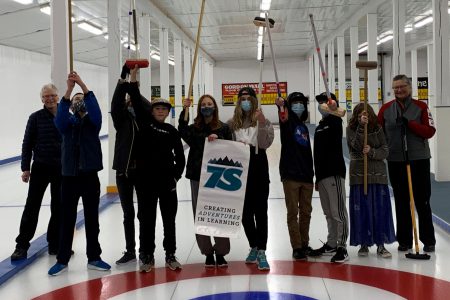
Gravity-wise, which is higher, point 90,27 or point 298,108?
point 90,27

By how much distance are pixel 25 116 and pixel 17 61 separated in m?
1.83

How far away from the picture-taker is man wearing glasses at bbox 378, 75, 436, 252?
16.2ft

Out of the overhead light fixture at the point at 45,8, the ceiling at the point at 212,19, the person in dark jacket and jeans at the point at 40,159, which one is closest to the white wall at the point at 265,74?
the ceiling at the point at 212,19

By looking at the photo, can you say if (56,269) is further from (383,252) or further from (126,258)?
(383,252)

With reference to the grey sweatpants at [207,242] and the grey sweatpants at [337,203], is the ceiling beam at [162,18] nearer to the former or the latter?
the grey sweatpants at [207,242]

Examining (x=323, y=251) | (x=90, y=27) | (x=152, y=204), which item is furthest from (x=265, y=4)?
(x=152, y=204)

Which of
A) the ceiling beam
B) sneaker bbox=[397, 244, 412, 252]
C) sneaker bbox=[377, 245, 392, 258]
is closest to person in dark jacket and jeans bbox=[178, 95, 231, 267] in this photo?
sneaker bbox=[377, 245, 392, 258]

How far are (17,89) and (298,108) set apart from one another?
1259cm

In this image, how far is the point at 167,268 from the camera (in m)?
4.72

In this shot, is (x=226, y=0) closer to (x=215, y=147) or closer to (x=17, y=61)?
(x=17, y=61)

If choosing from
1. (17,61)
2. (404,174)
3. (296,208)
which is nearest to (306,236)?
(296,208)

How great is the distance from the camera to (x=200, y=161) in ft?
15.1

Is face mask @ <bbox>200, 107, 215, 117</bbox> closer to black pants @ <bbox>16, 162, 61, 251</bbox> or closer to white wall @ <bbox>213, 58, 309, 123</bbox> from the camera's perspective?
black pants @ <bbox>16, 162, 61, 251</bbox>

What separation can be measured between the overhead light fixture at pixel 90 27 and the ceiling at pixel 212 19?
0.19m
